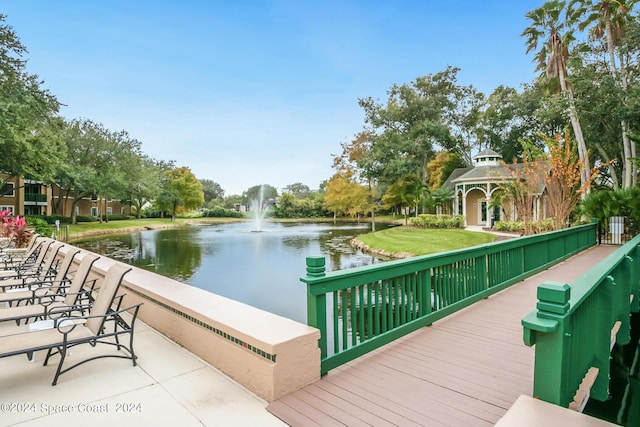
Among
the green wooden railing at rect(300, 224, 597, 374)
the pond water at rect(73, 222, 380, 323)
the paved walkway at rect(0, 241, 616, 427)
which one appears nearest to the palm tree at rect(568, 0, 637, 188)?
the pond water at rect(73, 222, 380, 323)

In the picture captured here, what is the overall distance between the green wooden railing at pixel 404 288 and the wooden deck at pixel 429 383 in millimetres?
178

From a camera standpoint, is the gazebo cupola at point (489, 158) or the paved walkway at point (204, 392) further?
the gazebo cupola at point (489, 158)

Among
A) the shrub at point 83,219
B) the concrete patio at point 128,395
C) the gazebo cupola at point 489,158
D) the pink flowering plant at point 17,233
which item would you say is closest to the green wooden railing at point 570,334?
the concrete patio at point 128,395

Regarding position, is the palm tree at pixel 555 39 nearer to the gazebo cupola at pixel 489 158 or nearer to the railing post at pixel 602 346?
the gazebo cupola at pixel 489 158

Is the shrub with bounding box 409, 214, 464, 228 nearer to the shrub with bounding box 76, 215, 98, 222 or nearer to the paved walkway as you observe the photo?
the paved walkway

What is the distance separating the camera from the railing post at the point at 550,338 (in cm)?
198

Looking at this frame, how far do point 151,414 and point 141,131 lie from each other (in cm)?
4970

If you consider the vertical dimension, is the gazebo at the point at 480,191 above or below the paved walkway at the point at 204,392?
above

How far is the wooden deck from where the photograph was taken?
2.63 meters

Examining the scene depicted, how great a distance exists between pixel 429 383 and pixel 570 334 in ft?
4.38

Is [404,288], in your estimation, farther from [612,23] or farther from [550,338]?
[612,23]

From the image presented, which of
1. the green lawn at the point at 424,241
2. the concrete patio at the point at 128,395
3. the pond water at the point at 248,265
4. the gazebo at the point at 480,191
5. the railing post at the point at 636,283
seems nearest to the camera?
the concrete patio at the point at 128,395

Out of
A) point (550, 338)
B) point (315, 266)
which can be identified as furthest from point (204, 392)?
point (550, 338)

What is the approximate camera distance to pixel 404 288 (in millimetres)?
4223
